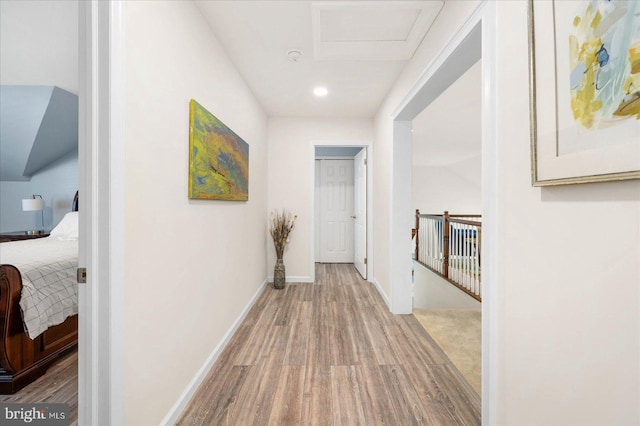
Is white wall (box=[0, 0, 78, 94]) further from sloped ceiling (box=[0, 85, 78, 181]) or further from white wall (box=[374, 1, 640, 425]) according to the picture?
white wall (box=[374, 1, 640, 425])

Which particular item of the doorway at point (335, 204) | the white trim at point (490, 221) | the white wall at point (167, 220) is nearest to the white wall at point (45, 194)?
the white wall at point (167, 220)

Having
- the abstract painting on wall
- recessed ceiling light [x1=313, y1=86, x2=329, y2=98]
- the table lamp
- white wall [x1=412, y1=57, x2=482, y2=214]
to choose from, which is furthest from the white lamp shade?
white wall [x1=412, y1=57, x2=482, y2=214]

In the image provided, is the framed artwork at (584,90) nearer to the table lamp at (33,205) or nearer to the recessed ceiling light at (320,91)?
the recessed ceiling light at (320,91)

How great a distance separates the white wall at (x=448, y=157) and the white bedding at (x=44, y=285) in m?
4.61

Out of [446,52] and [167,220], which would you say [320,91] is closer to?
[446,52]

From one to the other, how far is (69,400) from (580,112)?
2.77 m

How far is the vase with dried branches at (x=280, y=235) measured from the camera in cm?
377

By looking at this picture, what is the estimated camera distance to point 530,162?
0.99 meters

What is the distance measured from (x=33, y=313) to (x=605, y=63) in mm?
2971

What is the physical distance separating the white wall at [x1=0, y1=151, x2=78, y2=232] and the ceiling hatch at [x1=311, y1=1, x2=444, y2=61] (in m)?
4.12

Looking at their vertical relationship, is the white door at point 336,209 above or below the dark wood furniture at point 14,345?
above

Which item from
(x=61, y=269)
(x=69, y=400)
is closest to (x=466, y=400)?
(x=69, y=400)

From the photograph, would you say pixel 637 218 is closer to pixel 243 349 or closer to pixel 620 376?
pixel 620 376

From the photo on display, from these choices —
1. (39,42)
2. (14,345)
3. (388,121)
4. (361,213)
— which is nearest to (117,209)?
(14,345)
